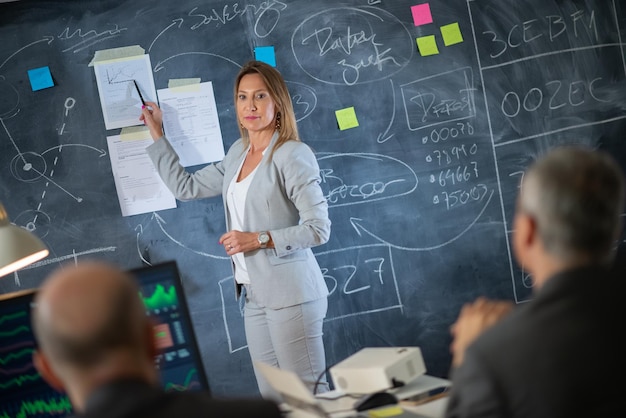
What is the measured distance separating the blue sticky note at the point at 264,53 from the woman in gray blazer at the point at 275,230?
59cm

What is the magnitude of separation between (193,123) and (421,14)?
4.16ft

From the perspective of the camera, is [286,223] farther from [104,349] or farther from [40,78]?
[104,349]

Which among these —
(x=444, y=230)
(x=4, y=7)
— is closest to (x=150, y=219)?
(x=4, y=7)

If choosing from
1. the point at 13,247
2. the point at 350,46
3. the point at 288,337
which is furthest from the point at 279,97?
the point at 13,247

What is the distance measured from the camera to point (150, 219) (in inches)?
156

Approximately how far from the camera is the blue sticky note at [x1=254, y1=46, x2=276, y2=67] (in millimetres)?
4004

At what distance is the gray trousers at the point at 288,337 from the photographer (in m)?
3.24

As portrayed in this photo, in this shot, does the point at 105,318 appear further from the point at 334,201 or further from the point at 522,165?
the point at 522,165

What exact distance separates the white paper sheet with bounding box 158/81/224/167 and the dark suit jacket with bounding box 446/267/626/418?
8.64ft

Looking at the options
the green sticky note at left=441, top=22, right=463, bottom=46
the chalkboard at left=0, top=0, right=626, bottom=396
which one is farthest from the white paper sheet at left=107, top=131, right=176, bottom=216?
the green sticky note at left=441, top=22, right=463, bottom=46

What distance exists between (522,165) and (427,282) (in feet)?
2.55

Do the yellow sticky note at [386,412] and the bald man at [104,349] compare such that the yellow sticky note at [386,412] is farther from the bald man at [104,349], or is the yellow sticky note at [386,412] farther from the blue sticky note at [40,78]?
the blue sticky note at [40,78]

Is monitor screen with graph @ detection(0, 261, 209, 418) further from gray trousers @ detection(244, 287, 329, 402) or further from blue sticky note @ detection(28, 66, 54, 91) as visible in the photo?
blue sticky note @ detection(28, 66, 54, 91)

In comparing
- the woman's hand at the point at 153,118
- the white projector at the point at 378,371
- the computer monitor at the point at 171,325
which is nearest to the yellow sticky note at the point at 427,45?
the woman's hand at the point at 153,118
